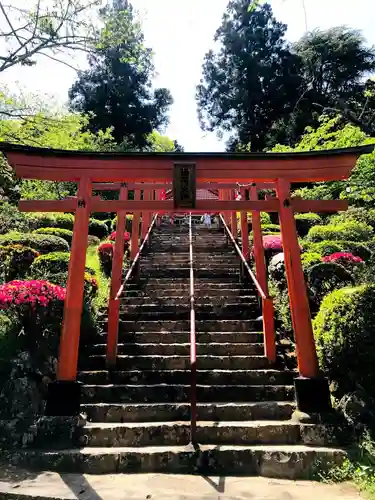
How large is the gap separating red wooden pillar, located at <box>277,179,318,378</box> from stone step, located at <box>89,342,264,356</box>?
125cm

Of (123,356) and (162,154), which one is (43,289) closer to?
(123,356)

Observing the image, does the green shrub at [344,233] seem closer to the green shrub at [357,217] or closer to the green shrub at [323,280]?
the green shrub at [357,217]

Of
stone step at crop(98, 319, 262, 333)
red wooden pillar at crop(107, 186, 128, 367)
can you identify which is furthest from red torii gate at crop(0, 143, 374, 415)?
stone step at crop(98, 319, 262, 333)

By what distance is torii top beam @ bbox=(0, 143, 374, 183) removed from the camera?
5.66 meters

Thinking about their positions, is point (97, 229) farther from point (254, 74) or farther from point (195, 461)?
point (254, 74)

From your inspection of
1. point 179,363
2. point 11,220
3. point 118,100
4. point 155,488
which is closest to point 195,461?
point 155,488

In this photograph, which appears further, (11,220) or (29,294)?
(11,220)

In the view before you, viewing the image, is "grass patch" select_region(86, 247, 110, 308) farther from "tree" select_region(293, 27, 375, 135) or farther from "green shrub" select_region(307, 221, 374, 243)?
"tree" select_region(293, 27, 375, 135)

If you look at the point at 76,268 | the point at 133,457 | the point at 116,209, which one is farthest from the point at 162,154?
the point at 133,457

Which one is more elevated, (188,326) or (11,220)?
(11,220)

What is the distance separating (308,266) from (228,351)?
310 cm

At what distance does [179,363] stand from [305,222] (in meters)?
12.1

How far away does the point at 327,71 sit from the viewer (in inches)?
1145

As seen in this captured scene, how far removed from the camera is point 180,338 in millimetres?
6863
